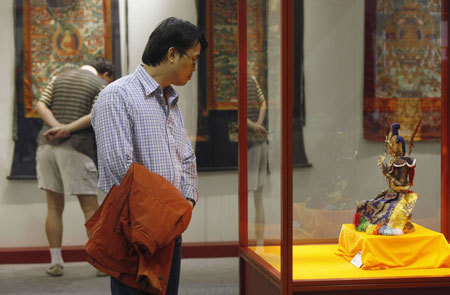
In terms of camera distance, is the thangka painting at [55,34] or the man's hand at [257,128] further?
the thangka painting at [55,34]

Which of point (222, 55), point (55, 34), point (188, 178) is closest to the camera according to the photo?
point (188, 178)

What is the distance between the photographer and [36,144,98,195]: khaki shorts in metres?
4.95

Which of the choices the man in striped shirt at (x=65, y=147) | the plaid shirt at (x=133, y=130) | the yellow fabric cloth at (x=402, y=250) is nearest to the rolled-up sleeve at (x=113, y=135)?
the plaid shirt at (x=133, y=130)

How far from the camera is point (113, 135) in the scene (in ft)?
7.57

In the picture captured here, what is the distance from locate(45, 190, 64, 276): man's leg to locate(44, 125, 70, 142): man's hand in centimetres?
39

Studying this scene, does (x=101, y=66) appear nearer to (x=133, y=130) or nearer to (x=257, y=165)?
(x=257, y=165)

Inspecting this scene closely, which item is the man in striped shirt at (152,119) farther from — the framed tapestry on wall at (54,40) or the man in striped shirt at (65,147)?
the framed tapestry on wall at (54,40)

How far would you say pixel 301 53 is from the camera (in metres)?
3.10

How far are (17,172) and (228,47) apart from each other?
1.82 metres

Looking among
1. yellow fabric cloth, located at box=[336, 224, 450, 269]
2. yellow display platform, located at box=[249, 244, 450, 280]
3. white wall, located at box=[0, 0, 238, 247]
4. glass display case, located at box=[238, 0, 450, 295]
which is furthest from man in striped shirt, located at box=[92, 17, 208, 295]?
white wall, located at box=[0, 0, 238, 247]

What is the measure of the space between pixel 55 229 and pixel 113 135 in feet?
9.38

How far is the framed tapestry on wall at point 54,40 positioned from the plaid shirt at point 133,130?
9.40ft

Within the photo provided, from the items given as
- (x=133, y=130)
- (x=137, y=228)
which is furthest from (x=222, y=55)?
(x=137, y=228)

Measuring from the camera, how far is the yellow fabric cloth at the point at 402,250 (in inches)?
125
